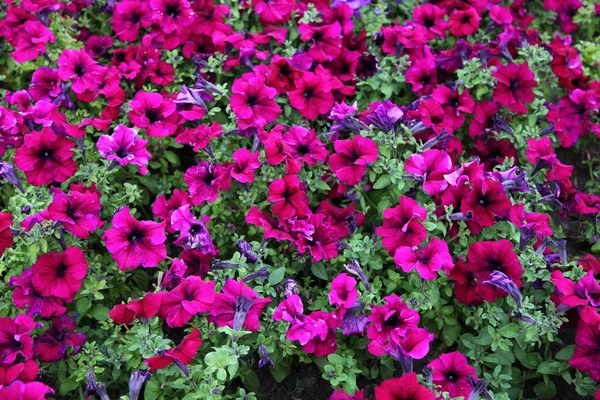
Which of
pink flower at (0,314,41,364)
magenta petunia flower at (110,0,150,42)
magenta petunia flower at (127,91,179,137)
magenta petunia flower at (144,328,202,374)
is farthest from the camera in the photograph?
magenta petunia flower at (110,0,150,42)

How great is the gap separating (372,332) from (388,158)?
0.92 meters

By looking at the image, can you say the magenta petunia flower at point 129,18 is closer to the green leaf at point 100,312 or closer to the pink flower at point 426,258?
the green leaf at point 100,312

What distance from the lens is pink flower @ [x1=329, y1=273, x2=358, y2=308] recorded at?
2.71 metres

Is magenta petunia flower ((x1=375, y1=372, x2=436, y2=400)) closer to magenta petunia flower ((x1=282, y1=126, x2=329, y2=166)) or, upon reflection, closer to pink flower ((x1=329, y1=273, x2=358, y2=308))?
pink flower ((x1=329, y1=273, x2=358, y2=308))

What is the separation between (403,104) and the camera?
395cm

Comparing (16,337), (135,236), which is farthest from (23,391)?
(135,236)

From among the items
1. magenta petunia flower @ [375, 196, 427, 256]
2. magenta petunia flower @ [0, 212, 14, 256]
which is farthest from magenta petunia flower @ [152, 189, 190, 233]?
magenta petunia flower @ [375, 196, 427, 256]

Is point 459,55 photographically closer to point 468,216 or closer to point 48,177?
point 468,216

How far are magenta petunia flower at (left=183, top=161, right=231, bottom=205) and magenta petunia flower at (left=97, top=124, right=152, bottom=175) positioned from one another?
0.23m

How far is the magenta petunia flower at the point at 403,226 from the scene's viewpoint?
2834 mm

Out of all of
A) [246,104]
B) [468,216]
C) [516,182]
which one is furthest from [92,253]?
[516,182]

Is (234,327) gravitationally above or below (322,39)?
below

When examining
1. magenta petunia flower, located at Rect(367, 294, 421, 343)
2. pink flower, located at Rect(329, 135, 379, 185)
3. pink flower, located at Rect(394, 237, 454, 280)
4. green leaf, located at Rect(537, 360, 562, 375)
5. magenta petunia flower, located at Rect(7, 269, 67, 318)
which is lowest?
green leaf, located at Rect(537, 360, 562, 375)

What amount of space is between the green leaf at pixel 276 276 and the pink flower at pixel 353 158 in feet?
1.80
